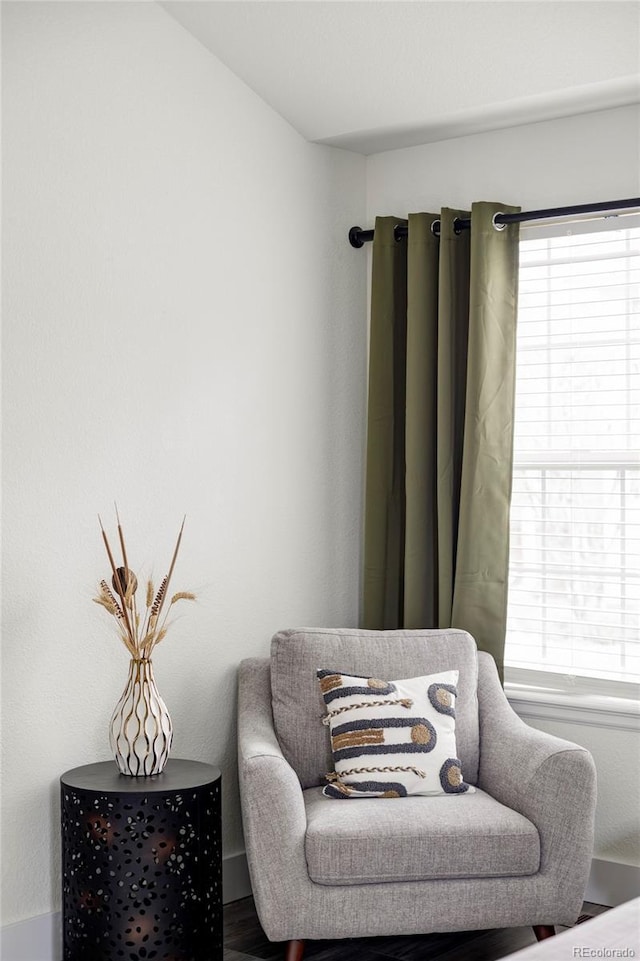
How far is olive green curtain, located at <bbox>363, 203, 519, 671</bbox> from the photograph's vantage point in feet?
11.6

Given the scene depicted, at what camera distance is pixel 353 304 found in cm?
394

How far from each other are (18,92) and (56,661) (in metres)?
1.51

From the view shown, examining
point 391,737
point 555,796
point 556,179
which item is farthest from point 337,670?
point 556,179

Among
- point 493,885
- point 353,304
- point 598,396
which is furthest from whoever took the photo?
point 353,304

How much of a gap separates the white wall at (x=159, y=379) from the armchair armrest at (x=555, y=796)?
934 millimetres

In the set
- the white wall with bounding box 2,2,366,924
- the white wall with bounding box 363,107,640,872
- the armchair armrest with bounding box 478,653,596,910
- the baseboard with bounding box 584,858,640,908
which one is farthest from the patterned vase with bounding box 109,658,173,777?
the baseboard with bounding box 584,858,640,908

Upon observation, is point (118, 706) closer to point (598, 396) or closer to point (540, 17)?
point (598, 396)

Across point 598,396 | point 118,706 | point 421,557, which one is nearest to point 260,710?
point 118,706

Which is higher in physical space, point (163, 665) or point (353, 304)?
point (353, 304)

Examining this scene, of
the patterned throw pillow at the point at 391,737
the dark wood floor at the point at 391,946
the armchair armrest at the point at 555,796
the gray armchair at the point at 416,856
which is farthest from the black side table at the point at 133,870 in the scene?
the armchair armrest at the point at 555,796

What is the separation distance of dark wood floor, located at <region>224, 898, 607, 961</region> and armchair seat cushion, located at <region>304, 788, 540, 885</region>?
38cm

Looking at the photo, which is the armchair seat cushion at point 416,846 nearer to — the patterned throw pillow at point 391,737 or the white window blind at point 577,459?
the patterned throw pillow at point 391,737

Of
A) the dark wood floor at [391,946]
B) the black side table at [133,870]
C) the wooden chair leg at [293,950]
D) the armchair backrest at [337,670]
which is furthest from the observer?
the armchair backrest at [337,670]

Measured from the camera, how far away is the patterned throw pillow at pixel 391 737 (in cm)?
301
